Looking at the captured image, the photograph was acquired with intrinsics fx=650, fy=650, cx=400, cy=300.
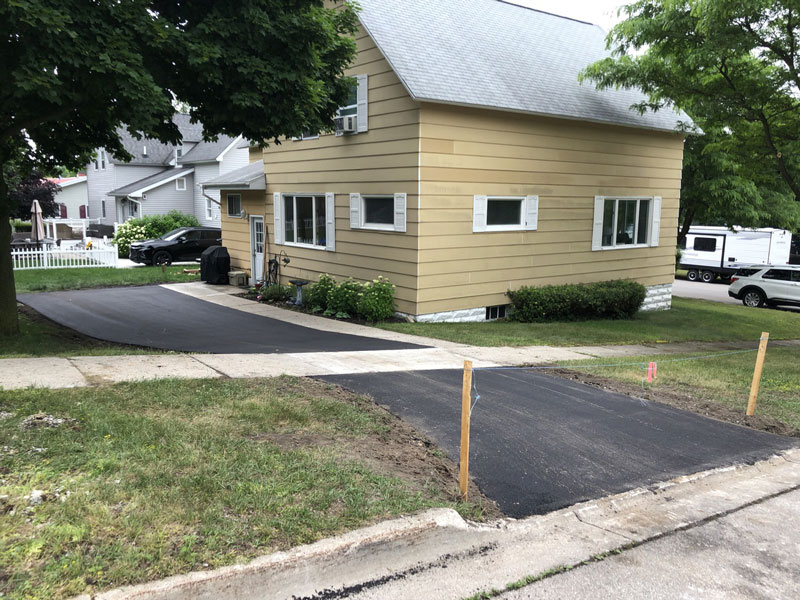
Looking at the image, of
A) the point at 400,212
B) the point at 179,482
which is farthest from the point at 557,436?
the point at 400,212

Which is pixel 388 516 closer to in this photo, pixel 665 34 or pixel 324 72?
pixel 324 72

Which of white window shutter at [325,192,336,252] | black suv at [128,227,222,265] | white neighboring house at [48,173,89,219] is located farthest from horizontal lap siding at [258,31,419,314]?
white neighboring house at [48,173,89,219]

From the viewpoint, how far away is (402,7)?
51.0 ft

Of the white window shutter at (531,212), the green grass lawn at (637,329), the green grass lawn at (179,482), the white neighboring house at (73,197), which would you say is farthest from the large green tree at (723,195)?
the white neighboring house at (73,197)

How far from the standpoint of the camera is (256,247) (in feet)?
65.9

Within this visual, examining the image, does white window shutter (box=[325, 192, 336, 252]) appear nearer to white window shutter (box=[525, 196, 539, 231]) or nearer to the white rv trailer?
white window shutter (box=[525, 196, 539, 231])

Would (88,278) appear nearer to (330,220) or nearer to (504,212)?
(330,220)

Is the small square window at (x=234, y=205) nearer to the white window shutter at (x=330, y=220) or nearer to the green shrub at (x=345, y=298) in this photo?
the white window shutter at (x=330, y=220)

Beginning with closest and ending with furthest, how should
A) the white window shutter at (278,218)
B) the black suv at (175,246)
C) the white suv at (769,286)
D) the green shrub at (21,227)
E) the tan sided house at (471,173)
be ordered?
the tan sided house at (471,173)
the white window shutter at (278,218)
the white suv at (769,286)
the black suv at (175,246)
the green shrub at (21,227)

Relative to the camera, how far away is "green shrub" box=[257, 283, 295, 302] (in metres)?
17.1

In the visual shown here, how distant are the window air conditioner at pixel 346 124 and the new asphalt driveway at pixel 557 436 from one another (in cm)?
812

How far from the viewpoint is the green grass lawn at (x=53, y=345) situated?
31.5 ft

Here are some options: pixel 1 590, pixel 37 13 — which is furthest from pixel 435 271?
pixel 1 590

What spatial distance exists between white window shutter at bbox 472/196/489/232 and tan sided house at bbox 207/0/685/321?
37 mm
